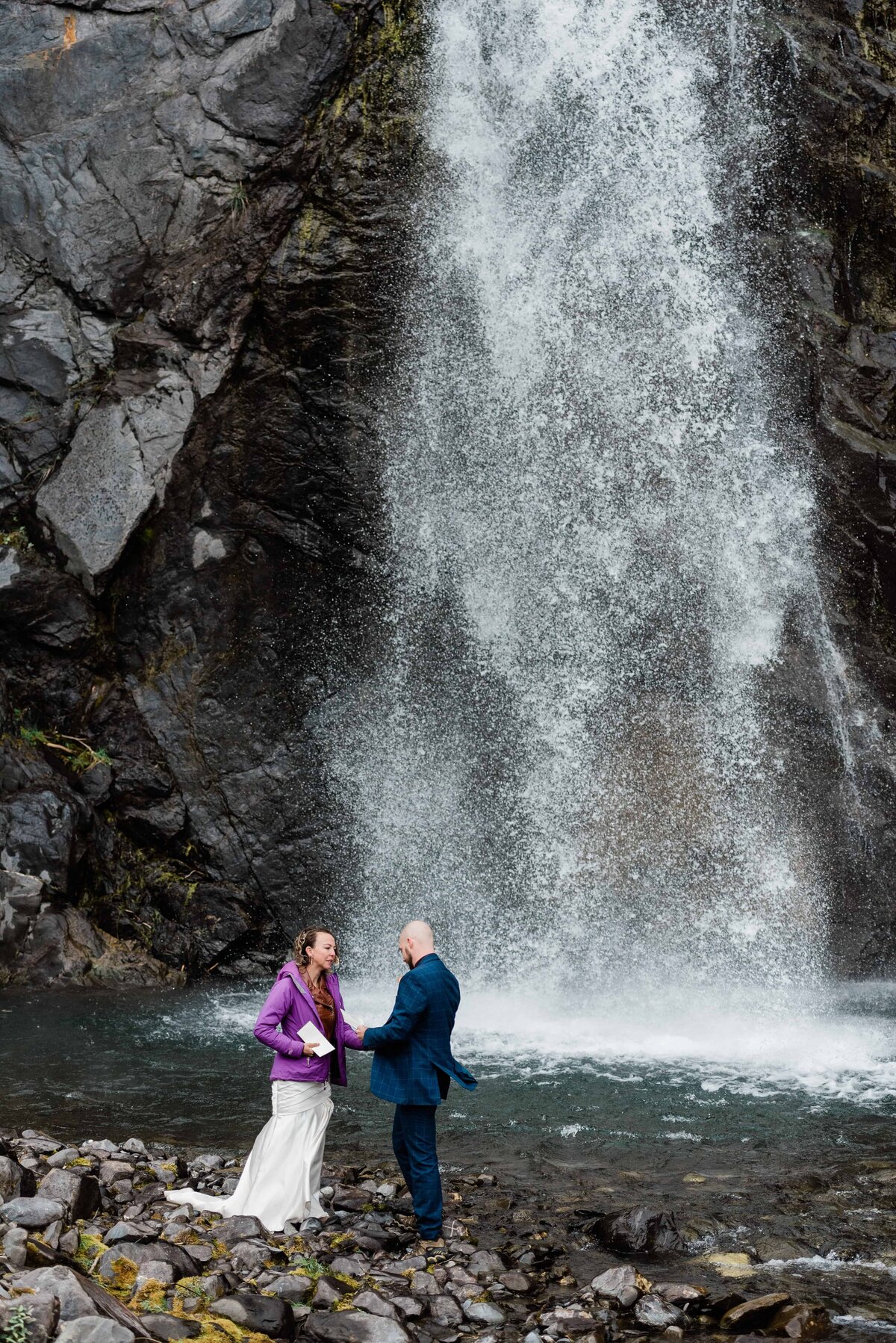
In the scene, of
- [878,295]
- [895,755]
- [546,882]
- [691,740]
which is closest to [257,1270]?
[546,882]

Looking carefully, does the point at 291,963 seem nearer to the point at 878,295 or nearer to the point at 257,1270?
the point at 257,1270

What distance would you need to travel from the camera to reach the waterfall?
13977 millimetres

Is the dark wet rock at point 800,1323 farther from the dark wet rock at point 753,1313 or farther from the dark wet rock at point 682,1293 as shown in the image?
the dark wet rock at point 682,1293

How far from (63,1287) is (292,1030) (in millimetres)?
1881

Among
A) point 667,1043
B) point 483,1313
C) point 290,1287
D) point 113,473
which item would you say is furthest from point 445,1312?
point 113,473

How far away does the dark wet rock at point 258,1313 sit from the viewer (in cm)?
472

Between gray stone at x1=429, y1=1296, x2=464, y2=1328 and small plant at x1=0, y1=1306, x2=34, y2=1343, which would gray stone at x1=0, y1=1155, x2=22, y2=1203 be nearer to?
small plant at x1=0, y1=1306, x2=34, y2=1343

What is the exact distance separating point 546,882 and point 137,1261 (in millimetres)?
9207

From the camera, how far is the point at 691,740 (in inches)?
559

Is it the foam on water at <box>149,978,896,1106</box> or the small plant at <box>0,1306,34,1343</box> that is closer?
the small plant at <box>0,1306,34,1343</box>

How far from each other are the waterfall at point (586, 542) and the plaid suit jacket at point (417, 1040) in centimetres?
788

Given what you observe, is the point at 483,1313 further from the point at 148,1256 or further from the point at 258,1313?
the point at 148,1256

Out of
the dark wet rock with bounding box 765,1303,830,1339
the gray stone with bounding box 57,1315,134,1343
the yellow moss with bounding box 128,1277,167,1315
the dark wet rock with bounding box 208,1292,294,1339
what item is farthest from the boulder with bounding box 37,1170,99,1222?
the dark wet rock with bounding box 765,1303,830,1339

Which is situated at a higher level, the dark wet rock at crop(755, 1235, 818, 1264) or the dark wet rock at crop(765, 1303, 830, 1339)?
the dark wet rock at crop(755, 1235, 818, 1264)
